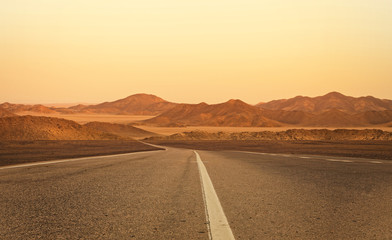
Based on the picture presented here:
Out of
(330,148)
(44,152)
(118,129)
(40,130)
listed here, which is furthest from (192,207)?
(118,129)

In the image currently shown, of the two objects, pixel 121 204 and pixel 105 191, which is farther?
pixel 105 191

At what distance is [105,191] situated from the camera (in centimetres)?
A: 724

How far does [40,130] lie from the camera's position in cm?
8106

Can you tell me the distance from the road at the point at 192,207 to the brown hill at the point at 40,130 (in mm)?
74550

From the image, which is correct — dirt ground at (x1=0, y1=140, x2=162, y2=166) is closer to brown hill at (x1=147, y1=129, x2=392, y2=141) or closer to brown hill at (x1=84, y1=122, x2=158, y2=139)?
brown hill at (x1=147, y1=129, x2=392, y2=141)

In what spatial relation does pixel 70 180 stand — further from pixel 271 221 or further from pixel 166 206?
pixel 271 221

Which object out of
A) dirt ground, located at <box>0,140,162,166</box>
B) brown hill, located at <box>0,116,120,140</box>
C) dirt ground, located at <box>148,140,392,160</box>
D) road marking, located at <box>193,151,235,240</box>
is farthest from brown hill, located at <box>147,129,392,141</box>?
road marking, located at <box>193,151,235,240</box>

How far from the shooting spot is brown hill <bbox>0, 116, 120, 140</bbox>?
3027 inches

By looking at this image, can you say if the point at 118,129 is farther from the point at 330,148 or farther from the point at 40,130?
the point at 330,148

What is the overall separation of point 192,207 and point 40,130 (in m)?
82.7

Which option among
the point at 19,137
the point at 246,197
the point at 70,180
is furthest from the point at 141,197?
the point at 19,137

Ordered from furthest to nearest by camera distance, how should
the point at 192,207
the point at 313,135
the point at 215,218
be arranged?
the point at 313,135 < the point at 192,207 < the point at 215,218

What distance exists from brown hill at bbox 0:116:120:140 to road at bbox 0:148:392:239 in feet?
245

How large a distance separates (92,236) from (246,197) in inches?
129
